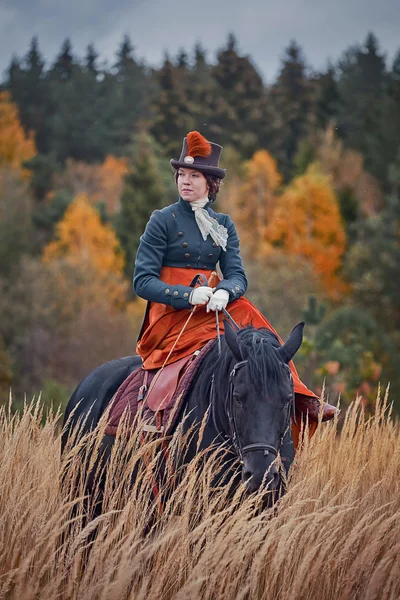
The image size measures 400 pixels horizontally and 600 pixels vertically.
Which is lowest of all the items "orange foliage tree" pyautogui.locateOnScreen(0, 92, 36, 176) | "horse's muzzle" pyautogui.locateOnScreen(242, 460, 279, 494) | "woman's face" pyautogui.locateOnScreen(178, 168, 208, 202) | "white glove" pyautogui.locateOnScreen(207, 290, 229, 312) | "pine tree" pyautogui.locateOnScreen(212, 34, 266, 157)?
"horse's muzzle" pyautogui.locateOnScreen(242, 460, 279, 494)

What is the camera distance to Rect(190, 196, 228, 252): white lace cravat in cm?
530

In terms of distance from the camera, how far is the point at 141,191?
3916 centimetres

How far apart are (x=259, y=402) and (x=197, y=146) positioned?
187 centimetres

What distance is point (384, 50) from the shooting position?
55.5 metres

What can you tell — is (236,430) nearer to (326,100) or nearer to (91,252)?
(91,252)

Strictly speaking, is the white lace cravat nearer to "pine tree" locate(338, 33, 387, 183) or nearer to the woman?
the woman

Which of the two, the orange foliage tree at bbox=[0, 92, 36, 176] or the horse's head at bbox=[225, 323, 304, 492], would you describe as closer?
the horse's head at bbox=[225, 323, 304, 492]

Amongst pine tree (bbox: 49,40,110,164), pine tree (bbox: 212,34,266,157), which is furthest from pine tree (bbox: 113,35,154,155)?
pine tree (bbox: 212,34,266,157)

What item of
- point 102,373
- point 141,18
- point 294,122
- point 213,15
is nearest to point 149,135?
point 294,122

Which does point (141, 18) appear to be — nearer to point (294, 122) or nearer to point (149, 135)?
point (294, 122)

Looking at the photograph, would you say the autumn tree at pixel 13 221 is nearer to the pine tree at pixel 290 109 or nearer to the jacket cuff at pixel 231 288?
the pine tree at pixel 290 109

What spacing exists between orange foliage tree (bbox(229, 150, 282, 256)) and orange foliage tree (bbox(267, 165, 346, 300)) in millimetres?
2501

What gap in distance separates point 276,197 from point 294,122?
26.0 feet

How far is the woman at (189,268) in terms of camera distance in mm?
4996
